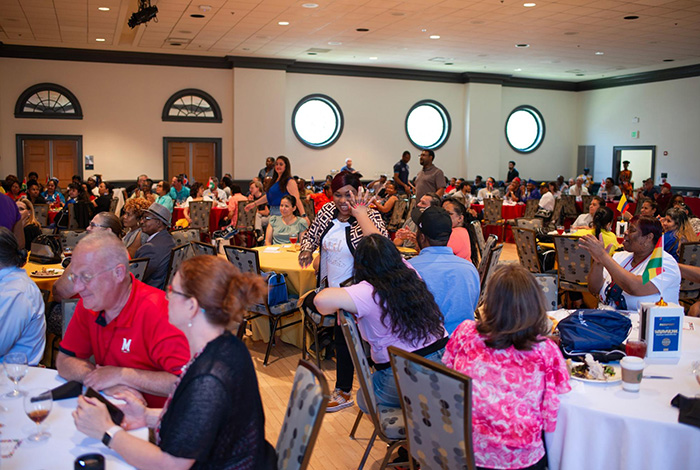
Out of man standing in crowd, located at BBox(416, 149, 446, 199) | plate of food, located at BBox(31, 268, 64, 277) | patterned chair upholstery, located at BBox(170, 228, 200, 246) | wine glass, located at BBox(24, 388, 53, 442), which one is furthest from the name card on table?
man standing in crowd, located at BBox(416, 149, 446, 199)

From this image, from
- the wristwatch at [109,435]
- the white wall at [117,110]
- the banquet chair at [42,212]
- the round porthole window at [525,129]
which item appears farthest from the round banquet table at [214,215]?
the round porthole window at [525,129]

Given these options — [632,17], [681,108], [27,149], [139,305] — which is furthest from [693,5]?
[27,149]

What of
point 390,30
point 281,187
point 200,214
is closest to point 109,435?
point 281,187

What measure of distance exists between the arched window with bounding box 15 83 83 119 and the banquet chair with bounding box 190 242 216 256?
11.0 m

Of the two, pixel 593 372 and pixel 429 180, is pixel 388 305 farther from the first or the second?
pixel 429 180

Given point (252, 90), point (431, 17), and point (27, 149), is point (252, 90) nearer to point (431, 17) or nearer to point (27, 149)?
point (27, 149)

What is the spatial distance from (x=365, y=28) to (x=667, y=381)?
10.5 metres

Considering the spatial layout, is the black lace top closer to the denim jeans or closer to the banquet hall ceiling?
the denim jeans

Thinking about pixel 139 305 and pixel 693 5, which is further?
pixel 693 5

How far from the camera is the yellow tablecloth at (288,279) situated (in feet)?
17.6

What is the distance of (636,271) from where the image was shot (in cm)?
385

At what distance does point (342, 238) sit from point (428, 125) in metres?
15.5

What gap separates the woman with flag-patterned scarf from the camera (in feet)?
11.9

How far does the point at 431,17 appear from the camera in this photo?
430 inches
